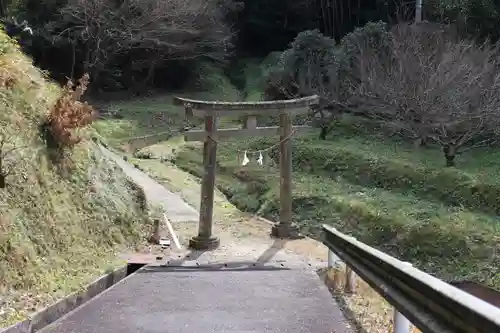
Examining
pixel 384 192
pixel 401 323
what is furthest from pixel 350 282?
pixel 384 192

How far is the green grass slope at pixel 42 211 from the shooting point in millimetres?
5388

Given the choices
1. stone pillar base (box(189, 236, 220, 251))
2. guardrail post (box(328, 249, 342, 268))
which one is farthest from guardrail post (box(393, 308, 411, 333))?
stone pillar base (box(189, 236, 220, 251))

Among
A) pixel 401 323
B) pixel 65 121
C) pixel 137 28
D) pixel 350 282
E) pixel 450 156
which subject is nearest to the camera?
pixel 401 323

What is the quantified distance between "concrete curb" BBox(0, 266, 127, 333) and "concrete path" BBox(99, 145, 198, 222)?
5.74 m

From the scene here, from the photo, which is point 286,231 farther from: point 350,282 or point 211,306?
point 211,306

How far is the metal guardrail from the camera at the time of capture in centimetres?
228

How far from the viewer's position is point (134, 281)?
6.46m

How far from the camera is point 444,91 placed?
748 inches

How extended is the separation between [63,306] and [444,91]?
16.8 m

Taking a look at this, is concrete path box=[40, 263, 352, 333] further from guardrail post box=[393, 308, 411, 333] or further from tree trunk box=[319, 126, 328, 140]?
tree trunk box=[319, 126, 328, 140]

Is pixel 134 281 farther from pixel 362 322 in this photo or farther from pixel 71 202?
pixel 362 322

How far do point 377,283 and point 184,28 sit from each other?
1048 inches

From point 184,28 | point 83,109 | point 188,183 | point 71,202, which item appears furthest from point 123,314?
point 184,28

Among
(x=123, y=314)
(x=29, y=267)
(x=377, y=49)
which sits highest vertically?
(x=377, y=49)
